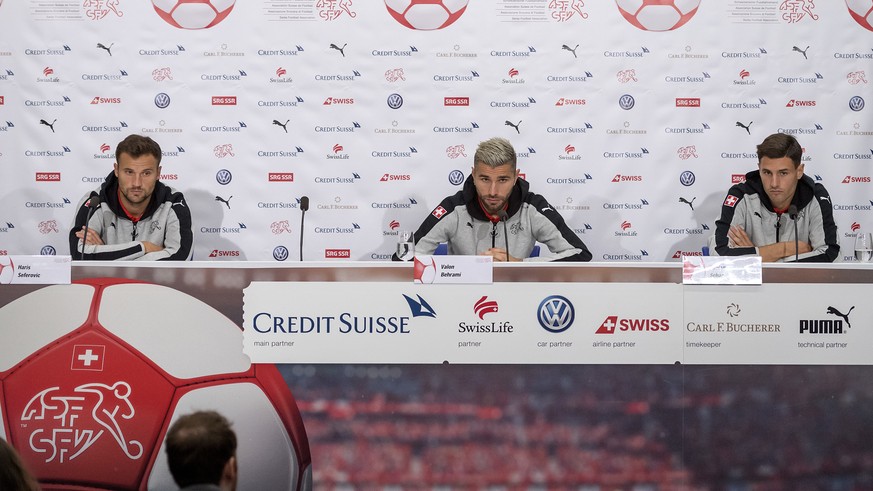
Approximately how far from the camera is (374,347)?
326 centimetres

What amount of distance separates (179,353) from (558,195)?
3100 mm

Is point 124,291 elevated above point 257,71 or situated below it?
below

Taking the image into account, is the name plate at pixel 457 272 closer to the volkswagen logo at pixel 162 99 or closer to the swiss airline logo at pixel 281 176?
the swiss airline logo at pixel 281 176

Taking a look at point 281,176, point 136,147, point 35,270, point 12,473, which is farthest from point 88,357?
point 281,176

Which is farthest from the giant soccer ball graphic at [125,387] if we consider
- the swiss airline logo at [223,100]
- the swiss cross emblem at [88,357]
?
the swiss airline logo at [223,100]

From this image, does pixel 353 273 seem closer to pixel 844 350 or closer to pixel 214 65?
pixel 844 350

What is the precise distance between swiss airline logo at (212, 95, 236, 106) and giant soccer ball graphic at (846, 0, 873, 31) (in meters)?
4.22

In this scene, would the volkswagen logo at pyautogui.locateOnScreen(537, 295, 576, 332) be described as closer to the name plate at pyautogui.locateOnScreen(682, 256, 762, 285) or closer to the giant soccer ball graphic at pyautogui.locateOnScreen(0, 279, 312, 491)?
the name plate at pyautogui.locateOnScreen(682, 256, 762, 285)

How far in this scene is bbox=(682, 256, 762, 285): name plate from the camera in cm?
327

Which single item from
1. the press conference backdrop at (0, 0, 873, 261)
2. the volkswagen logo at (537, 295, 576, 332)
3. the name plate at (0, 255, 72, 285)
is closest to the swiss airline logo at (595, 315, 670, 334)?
the volkswagen logo at (537, 295, 576, 332)

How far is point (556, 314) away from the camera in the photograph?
3.27 meters

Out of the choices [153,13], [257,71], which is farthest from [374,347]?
[153,13]

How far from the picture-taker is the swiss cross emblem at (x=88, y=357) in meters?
3.20

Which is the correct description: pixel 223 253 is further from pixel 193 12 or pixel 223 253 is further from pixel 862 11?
pixel 862 11
